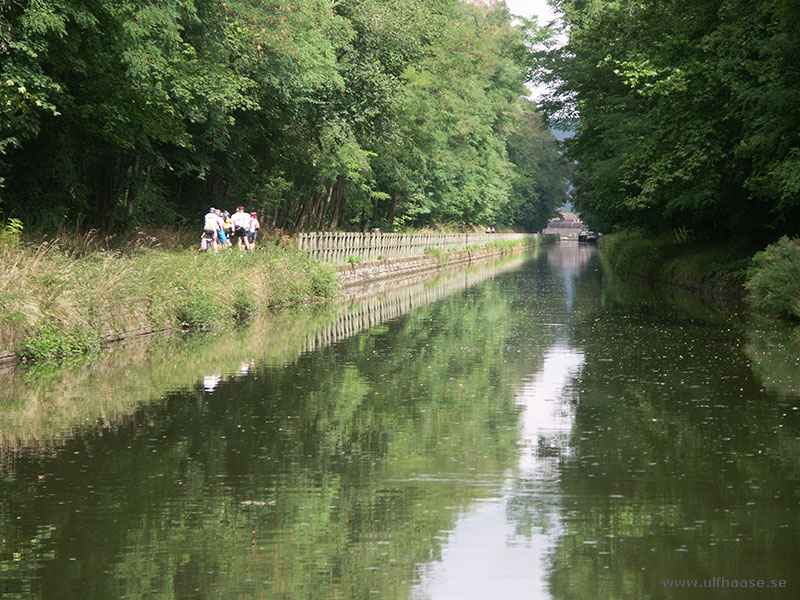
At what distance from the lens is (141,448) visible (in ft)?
33.6

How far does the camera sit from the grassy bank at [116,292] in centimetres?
1688

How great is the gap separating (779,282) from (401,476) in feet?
60.1

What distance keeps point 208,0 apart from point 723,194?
17.0 meters

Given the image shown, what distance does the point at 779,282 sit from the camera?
2512 cm

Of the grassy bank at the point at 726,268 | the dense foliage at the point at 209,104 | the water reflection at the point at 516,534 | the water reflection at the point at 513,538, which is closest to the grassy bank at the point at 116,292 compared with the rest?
the dense foliage at the point at 209,104

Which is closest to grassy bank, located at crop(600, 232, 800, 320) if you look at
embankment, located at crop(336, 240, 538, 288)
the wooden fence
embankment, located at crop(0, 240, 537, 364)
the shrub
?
the shrub

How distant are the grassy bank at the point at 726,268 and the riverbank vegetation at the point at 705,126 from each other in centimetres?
7

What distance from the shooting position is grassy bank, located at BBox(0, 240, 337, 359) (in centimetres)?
1688

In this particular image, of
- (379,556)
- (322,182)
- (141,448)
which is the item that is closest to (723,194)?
(322,182)

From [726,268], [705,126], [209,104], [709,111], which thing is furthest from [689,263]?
[209,104]

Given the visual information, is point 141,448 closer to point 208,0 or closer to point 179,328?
point 179,328

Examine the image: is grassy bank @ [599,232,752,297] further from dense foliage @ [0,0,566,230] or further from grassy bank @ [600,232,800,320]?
dense foliage @ [0,0,566,230]

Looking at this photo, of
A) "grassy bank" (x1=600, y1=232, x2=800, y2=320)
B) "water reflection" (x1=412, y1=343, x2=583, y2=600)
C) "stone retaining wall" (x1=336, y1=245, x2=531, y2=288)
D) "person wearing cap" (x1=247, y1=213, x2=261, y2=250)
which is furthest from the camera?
"stone retaining wall" (x1=336, y1=245, x2=531, y2=288)

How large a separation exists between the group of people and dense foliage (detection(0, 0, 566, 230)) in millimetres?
1669
